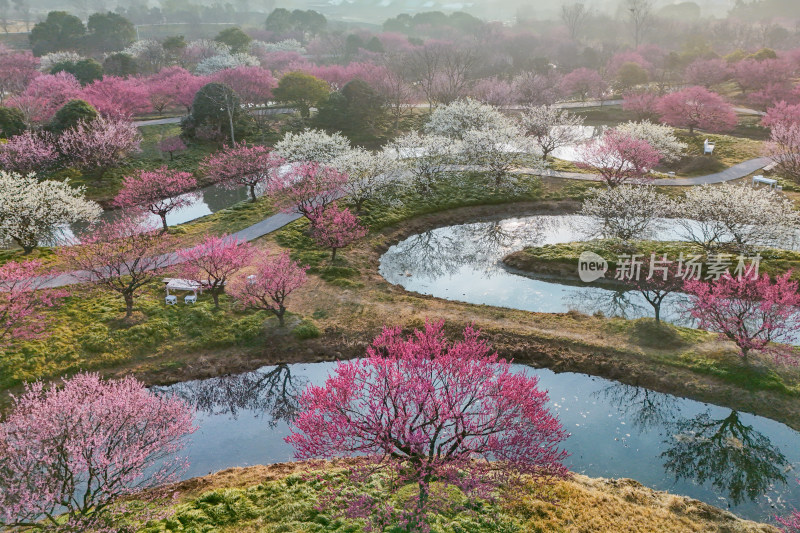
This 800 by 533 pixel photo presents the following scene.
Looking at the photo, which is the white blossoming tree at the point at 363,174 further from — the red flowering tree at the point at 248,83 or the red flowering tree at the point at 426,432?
the red flowering tree at the point at 248,83

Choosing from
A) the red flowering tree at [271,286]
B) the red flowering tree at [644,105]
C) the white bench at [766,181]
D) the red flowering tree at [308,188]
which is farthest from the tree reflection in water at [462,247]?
the red flowering tree at [644,105]

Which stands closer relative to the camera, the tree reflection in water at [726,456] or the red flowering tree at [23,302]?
the tree reflection in water at [726,456]

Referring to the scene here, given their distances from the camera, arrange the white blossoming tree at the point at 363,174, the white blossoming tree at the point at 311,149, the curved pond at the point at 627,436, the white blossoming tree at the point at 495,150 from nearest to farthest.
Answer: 1. the curved pond at the point at 627,436
2. the white blossoming tree at the point at 363,174
3. the white blossoming tree at the point at 495,150
4. the white blossoming tree at the point at 311,149

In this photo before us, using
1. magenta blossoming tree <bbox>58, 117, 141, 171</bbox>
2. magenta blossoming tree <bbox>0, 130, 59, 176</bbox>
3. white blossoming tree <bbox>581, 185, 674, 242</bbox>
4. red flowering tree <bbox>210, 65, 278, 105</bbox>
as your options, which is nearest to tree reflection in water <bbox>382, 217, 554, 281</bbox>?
white blossoming tree <bbox>581, 185, 674, 242</bbox>

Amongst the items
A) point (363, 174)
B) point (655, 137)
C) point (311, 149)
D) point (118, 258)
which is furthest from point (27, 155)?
point (655, 137)

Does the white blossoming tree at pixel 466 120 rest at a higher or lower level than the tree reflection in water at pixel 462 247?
higher

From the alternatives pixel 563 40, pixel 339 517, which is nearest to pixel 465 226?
pixel 339 517

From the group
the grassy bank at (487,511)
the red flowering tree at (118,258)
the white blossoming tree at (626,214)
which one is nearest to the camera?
the grassy bank at (487,511)
